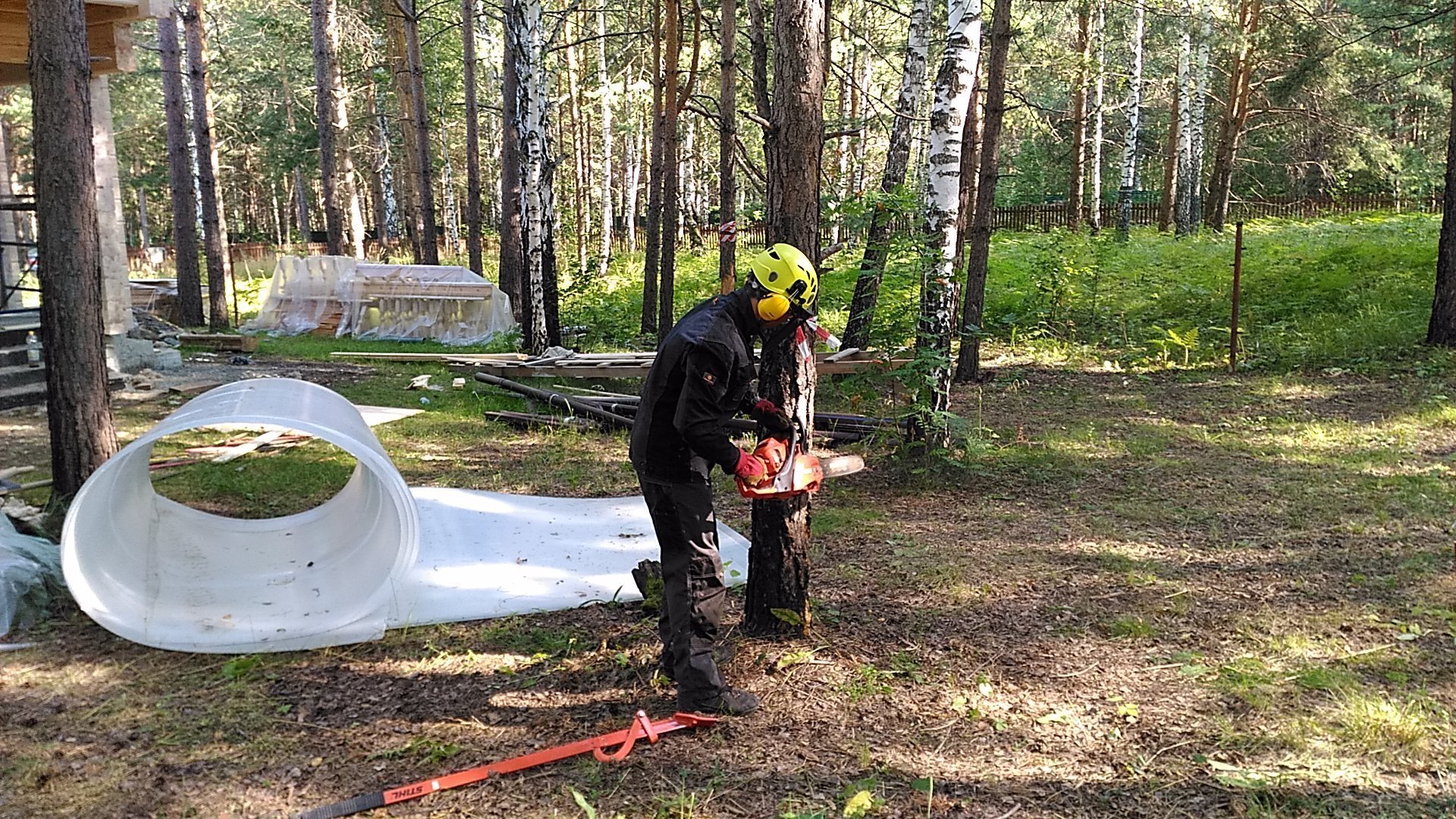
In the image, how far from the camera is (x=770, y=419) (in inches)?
167

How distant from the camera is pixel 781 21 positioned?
4.47 m

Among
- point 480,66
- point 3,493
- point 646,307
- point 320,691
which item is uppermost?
point 480,66

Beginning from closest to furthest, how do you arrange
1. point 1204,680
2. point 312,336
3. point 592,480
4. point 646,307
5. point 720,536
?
point 1204,680
point 720,536
point 592,480
point 646,307
point 312,336

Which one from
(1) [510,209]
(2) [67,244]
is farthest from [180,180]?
(2) [67,244]

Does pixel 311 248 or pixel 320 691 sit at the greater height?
pixel 311 248

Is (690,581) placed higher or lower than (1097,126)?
lower

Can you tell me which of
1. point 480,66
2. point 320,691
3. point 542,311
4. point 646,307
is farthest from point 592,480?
point 480,66

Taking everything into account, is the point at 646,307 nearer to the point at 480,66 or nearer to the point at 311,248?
the point at 480,66

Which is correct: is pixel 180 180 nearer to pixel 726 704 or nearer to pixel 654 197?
pixel 654 197

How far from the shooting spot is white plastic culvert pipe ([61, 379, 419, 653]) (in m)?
4.79

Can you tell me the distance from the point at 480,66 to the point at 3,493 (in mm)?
31580

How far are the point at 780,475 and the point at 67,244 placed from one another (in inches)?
190

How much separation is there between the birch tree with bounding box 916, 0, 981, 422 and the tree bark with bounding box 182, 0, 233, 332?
45.6 feet

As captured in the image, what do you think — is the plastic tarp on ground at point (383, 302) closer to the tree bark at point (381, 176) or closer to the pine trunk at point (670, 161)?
the pine trunk at point (670, 161)
